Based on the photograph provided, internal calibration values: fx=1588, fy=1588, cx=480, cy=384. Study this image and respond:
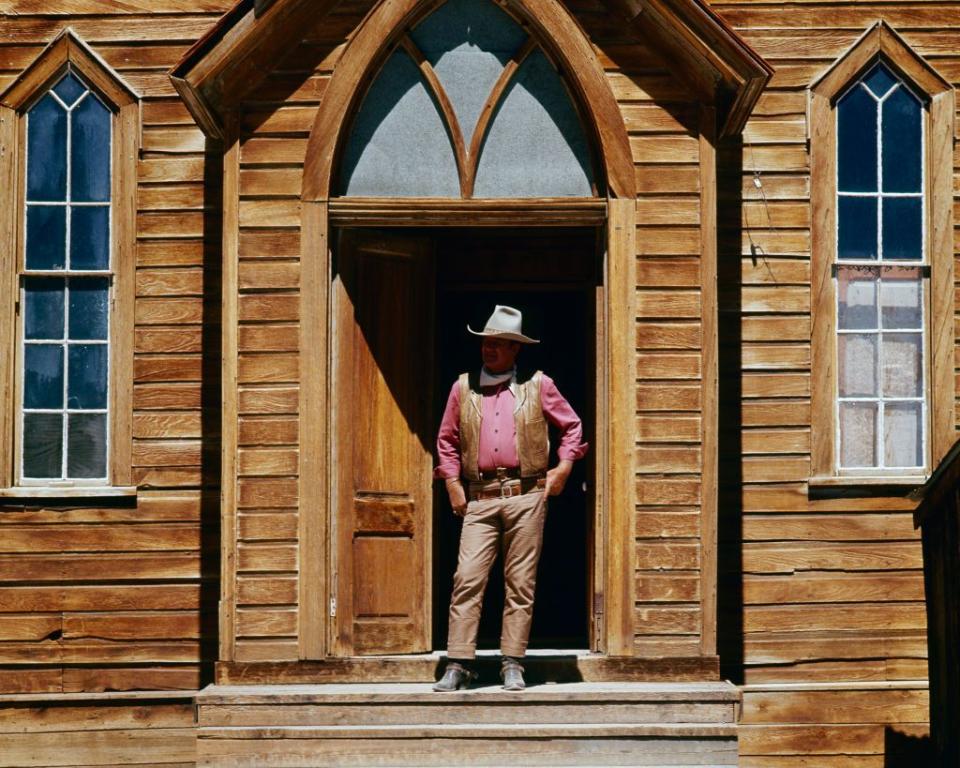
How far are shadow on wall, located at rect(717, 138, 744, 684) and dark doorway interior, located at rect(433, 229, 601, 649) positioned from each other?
1159 mm

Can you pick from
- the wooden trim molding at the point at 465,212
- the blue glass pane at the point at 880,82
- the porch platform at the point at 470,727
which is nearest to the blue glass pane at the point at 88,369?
the wooden trim molding at the point at 465,212

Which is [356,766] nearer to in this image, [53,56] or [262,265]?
[262,265]

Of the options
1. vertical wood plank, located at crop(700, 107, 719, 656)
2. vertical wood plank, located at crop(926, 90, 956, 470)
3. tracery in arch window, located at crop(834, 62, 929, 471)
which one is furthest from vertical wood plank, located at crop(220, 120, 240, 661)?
vertical wood plank, located at crop(926, 90, 956, 470)

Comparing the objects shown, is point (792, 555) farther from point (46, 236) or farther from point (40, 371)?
point (46, 236)

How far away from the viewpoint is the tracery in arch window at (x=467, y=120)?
9.24m

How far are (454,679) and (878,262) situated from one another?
4081 millimetres

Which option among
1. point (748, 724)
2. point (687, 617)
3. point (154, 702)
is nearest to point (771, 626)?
point (748, 724)

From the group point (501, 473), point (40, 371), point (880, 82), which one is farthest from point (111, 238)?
point (880, 82)

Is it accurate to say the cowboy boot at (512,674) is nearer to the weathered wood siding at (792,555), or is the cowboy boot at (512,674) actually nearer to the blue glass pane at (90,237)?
the weathered wood siding at (792,555)

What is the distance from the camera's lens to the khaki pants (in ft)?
28.9

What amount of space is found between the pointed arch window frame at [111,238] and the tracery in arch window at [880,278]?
184 inches

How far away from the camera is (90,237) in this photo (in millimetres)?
10469

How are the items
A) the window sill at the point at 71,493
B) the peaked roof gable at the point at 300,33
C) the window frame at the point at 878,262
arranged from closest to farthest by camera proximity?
the peaked roof gable at the point at 300,33, the window sill at the point at 71,493, the window frame at the point at 878,262

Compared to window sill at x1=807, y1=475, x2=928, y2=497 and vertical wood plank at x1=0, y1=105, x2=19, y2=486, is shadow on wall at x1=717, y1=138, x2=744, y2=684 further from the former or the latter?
vertical wood plank at x1=0, y1=105, x2=19, y2=486
